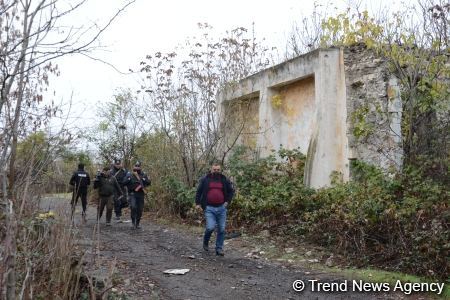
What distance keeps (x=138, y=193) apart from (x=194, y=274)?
4959mm

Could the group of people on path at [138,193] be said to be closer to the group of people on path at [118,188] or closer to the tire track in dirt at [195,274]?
the group of people on path at [118,188]

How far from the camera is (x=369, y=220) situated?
8.55m

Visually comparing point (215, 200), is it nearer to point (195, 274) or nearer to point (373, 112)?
point (195, 274)

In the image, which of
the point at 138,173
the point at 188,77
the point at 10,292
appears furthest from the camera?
the point at 188,77

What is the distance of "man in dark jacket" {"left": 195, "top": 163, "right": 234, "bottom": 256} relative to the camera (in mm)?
9164

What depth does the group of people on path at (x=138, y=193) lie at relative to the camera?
9.20 m

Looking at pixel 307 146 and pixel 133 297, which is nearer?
pixel 133 297

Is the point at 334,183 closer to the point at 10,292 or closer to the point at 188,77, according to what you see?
the point at 188,77

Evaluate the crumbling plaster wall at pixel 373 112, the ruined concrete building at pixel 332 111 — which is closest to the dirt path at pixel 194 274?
the ruined concrete building at pixel 332 111

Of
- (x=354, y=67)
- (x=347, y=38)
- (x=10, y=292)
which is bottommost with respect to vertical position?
(x=10, y=292)

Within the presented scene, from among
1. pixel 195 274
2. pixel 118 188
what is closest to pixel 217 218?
pixel 195 274

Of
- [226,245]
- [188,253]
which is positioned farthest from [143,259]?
[226,245]

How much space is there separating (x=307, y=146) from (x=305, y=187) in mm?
2061
